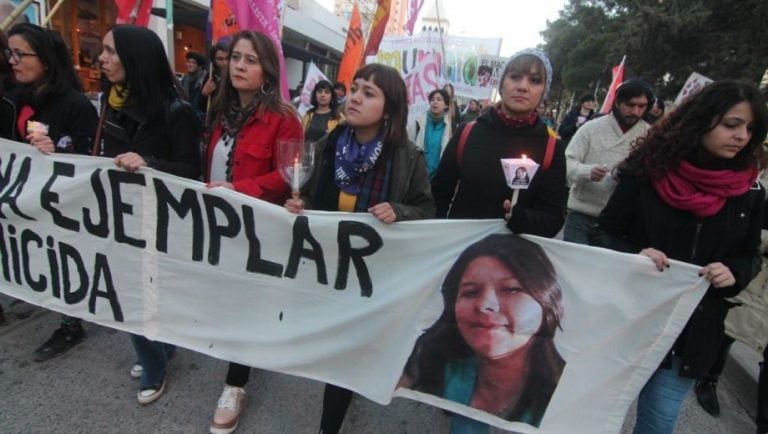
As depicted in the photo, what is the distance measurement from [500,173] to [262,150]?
1.15m

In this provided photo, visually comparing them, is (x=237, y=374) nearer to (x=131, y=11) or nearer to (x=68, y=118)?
(x=68, y=118)

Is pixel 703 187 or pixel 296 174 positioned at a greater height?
pixel 703 187

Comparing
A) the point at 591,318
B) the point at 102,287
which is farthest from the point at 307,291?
the point at 591,318

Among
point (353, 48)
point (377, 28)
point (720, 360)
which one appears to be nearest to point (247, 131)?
point (720, 360)

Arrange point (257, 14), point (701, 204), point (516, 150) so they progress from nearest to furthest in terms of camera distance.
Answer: point (701, 204)
point (516, 150)
point (257, 14)

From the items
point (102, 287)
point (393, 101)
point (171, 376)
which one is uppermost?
point (393, 101)

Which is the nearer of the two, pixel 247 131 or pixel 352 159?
pixel 352 159

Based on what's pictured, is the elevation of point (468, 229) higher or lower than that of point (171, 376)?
higher

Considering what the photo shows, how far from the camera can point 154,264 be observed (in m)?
2.23

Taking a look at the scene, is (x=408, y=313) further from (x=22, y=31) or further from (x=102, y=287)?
(x=22, y=31)

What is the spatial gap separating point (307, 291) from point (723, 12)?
64.2 feet

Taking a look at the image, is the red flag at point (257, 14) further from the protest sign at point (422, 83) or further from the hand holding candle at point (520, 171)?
the hand holding candle at point (520, 171)

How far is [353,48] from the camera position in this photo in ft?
20.9

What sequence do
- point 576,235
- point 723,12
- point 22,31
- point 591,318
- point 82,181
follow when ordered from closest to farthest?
point 591,318
point 82,181
point 22,31
point 576,235
point 723,12
